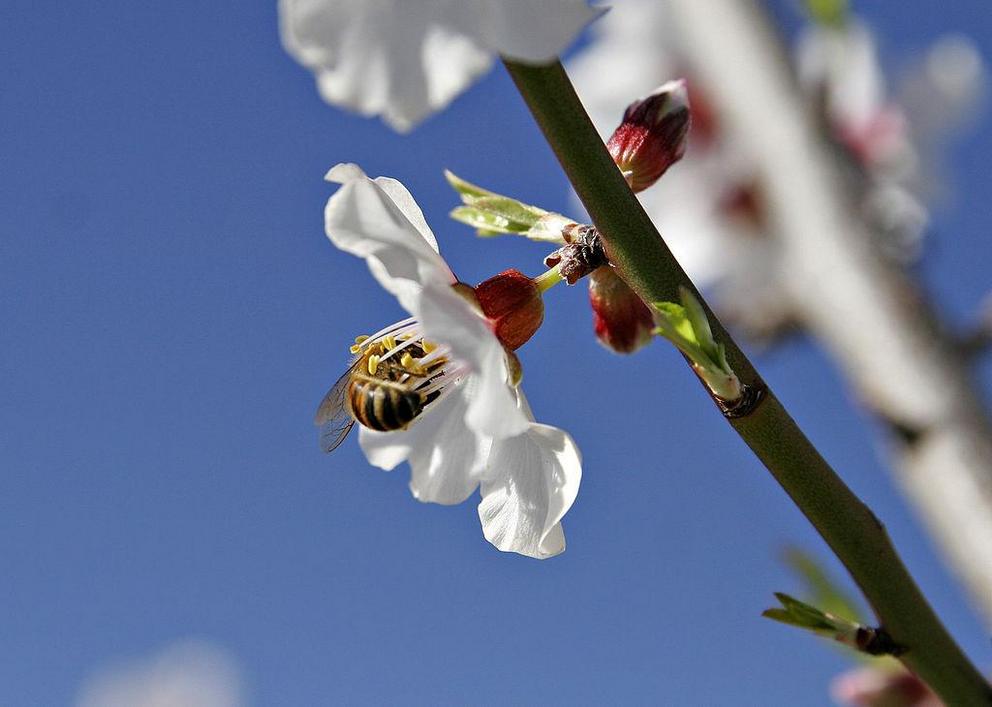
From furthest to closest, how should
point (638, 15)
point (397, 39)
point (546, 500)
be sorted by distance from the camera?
1. point (638, 15)
2. point (546, 500)
3. point (397, 39)

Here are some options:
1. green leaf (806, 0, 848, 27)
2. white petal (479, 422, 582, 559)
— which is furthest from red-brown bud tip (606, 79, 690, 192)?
green leaf (806, 0, 848, 27)

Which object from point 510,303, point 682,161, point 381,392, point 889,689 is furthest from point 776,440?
point 682,161

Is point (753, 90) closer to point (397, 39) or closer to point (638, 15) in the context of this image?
point (638, 15)

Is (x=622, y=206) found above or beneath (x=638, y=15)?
beneath

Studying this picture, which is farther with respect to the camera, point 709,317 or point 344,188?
point 344,188

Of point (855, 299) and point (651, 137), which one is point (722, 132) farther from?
point (651, 137)

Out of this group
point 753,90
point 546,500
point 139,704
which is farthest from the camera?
point 139,704

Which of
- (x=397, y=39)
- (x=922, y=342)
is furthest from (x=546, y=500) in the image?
(x=922, y=342)
